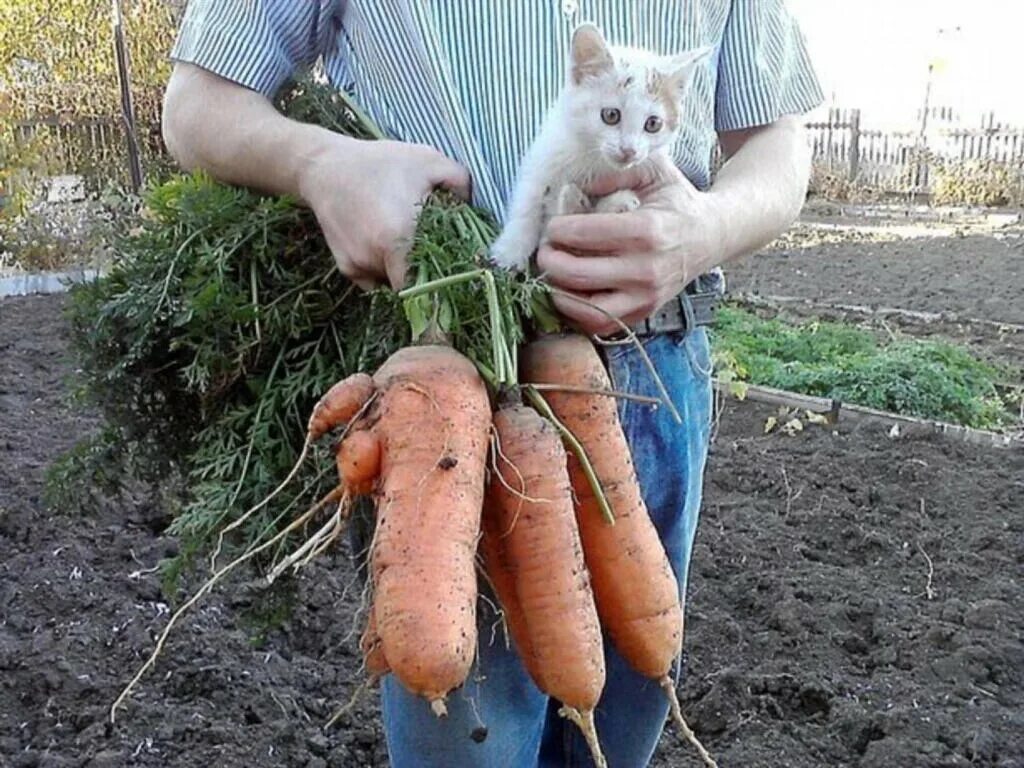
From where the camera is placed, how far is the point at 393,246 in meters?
1.32

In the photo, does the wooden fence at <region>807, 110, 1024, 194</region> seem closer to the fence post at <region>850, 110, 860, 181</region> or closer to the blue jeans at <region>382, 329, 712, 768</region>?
the fence post at <region>850, 110, 860, 181</region>

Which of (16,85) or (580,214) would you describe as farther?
(16,85)

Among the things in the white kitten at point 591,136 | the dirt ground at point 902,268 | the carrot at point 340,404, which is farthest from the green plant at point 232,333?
the dirt ground at point 902,268

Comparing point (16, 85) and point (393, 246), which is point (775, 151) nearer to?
point (393, 246)

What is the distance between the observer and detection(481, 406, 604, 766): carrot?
1366mm

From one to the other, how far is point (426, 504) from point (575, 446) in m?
0.20

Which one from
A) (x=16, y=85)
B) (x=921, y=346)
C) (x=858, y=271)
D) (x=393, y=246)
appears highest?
(x=393, y=246)

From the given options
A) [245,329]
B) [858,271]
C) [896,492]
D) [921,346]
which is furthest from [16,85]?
[245,329]

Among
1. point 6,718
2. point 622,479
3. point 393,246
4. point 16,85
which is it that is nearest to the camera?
point 393,246

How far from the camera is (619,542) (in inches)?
57.8

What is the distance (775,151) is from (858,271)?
8.56 meters

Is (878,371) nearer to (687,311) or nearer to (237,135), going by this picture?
(687,311)

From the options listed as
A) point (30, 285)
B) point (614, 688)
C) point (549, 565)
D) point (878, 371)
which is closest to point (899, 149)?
point (878, 371)

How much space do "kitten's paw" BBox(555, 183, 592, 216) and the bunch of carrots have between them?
105 millimetres
